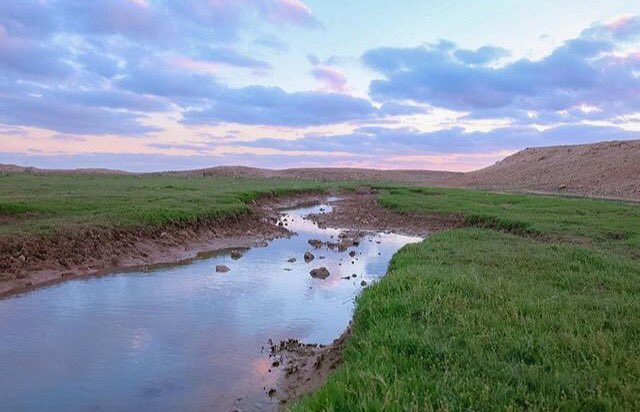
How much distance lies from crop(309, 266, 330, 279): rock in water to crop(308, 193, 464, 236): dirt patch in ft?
41.3

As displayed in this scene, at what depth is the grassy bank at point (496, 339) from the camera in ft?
17.3

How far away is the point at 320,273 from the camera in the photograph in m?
17.1

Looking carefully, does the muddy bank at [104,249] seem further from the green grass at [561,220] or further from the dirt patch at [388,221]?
Answer: the green grass at [561,220]

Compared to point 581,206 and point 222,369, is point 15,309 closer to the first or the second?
point 222,369

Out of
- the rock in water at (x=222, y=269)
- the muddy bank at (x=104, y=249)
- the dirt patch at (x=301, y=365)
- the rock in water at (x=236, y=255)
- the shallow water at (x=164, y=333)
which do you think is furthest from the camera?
the rock in water at (x=236, y=255)

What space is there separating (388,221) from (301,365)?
988 inches

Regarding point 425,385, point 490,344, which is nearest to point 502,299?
point 490,344

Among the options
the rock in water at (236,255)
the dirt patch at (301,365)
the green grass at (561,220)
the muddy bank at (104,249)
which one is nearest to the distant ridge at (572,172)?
the green grass at (561,220)

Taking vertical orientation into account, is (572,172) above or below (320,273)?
above

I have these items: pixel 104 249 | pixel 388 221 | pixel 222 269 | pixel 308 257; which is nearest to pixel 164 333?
pixel 222 269

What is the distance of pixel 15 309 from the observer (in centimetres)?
1252

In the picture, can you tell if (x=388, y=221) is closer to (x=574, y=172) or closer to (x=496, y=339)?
(x=496, y=339)

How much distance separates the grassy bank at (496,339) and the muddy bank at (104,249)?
32.5 feet

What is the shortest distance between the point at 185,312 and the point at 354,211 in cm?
2851
